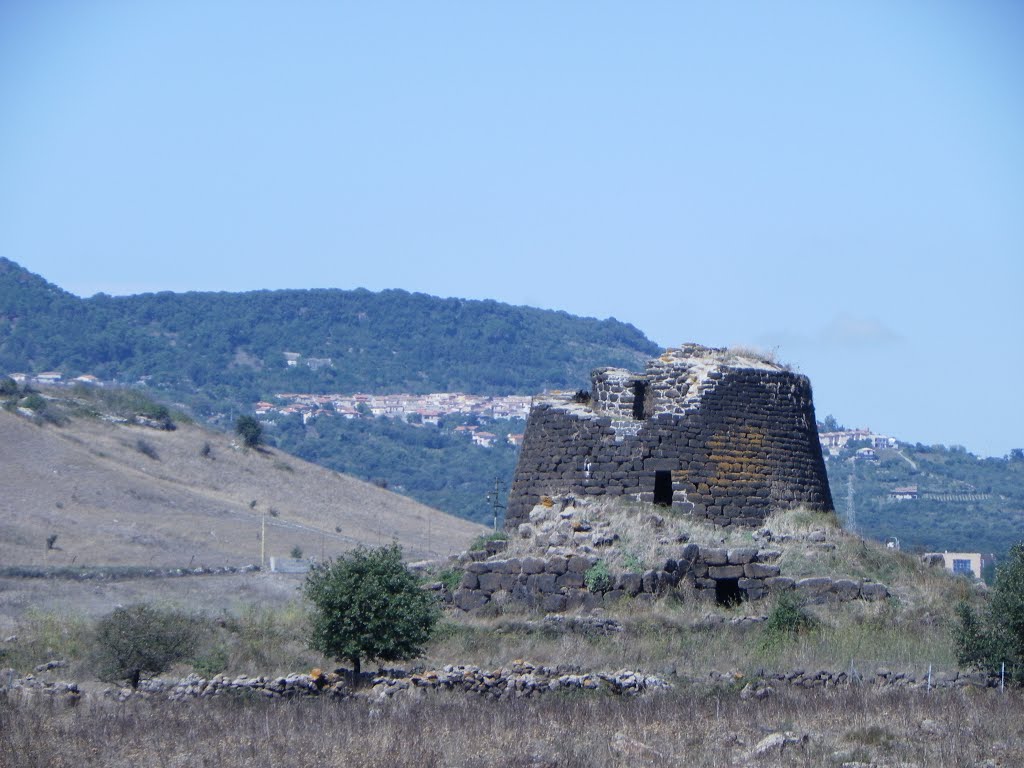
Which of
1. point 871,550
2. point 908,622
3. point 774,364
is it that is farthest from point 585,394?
point 908,622

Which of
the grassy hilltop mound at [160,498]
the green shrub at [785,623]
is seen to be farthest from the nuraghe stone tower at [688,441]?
the grassy hilltop mound at [160,498]

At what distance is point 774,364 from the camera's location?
20.0 meters

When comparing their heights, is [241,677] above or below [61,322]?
below

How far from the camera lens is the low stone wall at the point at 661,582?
1616 centimetres

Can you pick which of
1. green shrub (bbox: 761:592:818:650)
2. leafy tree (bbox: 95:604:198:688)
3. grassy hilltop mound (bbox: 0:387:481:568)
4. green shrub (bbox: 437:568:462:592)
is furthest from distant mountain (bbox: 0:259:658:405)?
green shrub (bbox: 761:592:818:650)

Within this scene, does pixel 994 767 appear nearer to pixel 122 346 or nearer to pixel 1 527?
pixel 1 527

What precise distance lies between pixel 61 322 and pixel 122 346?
6.53m

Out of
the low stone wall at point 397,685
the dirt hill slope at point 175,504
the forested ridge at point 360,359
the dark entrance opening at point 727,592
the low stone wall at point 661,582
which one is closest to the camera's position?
the low stone wall at point 397,685

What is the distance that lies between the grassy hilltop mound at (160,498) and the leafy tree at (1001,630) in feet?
74.6

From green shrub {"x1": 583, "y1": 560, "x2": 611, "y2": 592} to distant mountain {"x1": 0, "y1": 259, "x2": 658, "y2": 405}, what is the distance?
98375 mm

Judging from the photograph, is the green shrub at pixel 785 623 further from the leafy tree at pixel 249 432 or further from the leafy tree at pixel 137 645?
the leafy tree at pixel 249 432

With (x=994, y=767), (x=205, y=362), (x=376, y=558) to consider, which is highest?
(x=205, y=362)

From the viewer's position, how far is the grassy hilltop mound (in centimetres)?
3634

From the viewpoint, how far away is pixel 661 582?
16078 millimetres
